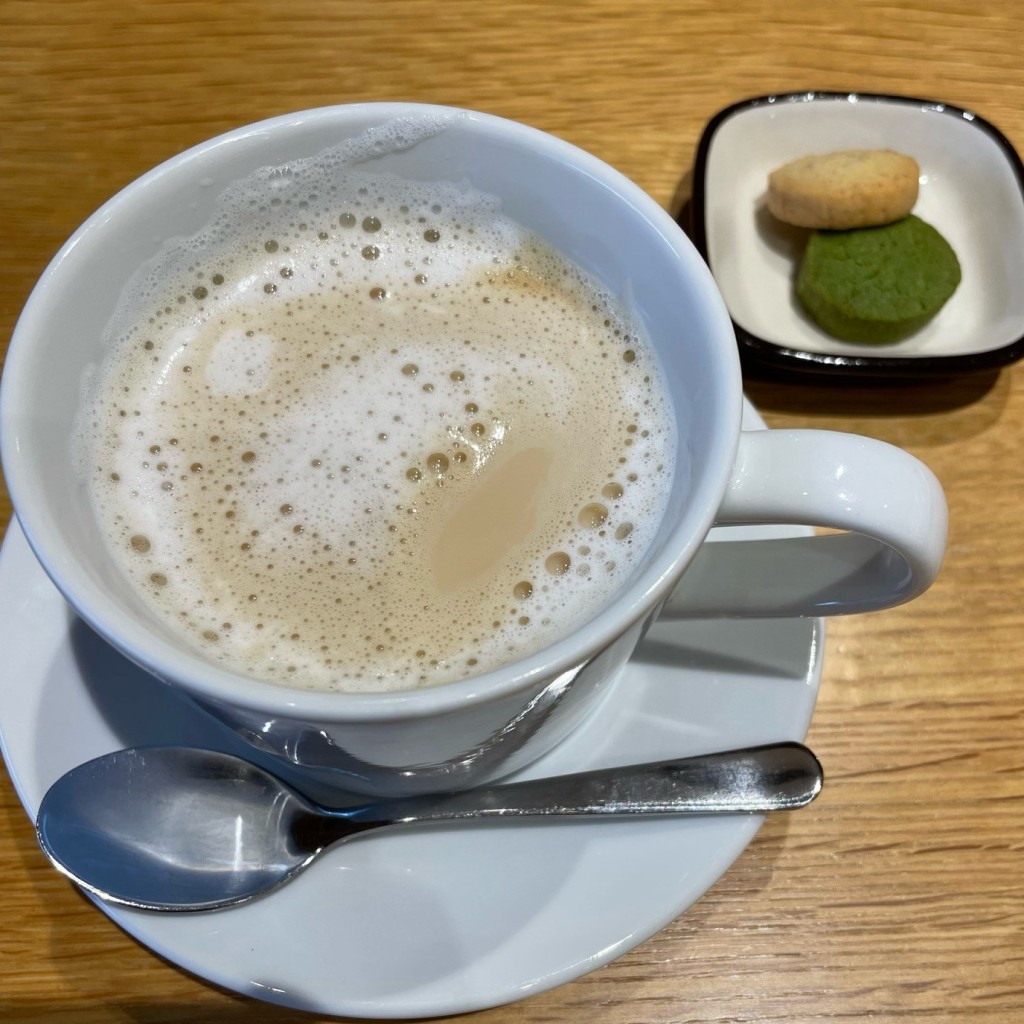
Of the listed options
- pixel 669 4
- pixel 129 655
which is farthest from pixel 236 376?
pixel 669 4

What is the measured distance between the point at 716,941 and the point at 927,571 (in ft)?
1.53

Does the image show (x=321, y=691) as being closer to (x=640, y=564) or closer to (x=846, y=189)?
(x=640, y=564)

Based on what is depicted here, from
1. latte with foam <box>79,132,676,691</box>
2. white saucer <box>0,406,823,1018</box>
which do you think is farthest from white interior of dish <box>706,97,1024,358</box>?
white saucer <box>0,406,823,1018</box>

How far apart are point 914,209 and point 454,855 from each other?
4.19 ft

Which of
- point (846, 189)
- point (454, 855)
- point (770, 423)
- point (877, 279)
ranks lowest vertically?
point (454, 855)

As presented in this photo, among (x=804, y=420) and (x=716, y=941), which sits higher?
(x=804, y=420)

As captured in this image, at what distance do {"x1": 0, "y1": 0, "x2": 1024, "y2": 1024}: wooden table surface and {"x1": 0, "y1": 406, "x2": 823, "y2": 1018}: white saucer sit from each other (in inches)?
5.0

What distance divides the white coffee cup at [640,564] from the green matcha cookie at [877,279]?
1.85 feet

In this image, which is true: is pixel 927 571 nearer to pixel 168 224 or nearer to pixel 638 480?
pixel 638 480

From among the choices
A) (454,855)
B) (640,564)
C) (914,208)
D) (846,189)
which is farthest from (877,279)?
(454,855)

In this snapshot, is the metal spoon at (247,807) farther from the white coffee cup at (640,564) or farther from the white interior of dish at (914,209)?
the white interior of dish at (914,209)

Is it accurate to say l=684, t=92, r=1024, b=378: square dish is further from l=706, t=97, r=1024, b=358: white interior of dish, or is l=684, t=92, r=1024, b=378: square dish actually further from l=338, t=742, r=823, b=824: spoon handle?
l=338, t=742, r=823, b=824: spoon handle

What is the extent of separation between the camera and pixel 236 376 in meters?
0.94

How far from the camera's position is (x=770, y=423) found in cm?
120
